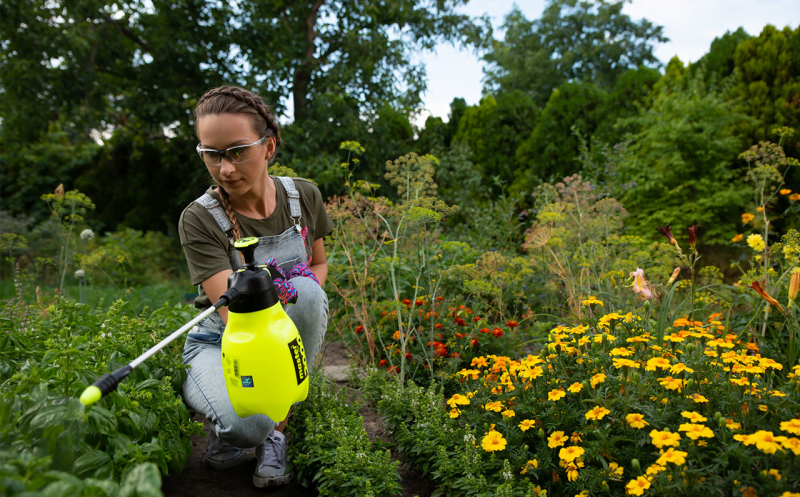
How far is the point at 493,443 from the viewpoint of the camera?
1.58 meters

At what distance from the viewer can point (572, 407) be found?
5.52ft

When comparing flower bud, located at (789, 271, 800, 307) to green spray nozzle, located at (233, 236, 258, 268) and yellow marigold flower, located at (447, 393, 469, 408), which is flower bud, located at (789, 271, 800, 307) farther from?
green spray nozzle, located at (233, 236, 258, 268)

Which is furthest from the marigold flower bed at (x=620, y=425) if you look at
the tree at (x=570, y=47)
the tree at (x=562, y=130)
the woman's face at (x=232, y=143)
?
the tree at (x=570, y=47)

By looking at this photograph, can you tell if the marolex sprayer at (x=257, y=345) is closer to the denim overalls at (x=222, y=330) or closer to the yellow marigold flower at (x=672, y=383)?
the denim overalls at (x=222, y=330)

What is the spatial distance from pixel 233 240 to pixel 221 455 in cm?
87

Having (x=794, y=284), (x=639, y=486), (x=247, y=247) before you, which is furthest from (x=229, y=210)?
(x=794, y=284)

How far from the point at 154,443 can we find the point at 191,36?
6.34m

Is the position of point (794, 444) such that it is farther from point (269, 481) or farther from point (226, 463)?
point (226, 463)

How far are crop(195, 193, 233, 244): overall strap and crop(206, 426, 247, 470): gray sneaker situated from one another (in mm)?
818

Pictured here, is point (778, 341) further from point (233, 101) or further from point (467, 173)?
point (467, 173)

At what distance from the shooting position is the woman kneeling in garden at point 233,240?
1.74 m

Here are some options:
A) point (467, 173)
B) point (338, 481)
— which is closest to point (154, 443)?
point (338, 481)

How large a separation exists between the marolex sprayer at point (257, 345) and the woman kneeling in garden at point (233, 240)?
1.43 ft

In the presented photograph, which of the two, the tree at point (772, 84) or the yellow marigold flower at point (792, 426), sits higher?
the tree at point (772, 84)
